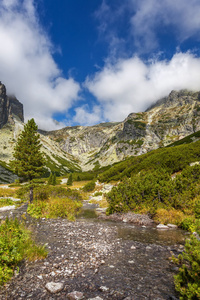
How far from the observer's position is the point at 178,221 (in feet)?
50.3

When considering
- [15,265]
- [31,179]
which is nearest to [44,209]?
[31,179]

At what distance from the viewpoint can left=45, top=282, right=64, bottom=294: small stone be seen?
5651mm

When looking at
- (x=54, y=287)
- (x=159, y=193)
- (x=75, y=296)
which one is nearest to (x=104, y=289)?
(x=75, y=296)

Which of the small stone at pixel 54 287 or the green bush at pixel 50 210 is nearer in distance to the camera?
the small stone at pixel 54 287

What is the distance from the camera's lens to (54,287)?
5770 mm

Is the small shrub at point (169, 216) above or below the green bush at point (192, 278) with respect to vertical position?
below

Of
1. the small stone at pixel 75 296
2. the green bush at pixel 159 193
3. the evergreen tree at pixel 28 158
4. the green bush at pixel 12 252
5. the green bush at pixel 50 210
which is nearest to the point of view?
the small stone at pixel 75 296

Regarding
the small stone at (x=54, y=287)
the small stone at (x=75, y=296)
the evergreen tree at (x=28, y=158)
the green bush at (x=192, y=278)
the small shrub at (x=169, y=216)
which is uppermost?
the evergreen tree at (x=28, y=158)

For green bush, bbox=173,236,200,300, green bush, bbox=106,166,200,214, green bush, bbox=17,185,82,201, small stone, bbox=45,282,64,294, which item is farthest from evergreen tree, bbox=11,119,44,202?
green bush, bbox=173,236,200,300

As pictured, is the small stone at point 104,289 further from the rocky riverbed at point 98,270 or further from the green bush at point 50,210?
the green bush at point 50,210

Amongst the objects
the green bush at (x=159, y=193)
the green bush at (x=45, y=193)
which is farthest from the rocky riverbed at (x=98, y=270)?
the green bush at (x=45, y=193)

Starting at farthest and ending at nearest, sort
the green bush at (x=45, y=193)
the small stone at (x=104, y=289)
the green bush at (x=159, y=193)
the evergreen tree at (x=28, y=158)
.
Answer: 1. the green bush at (x=45, y=193)
2. the evergreen tree at (x=28, y=158)
3. the green bush at (x=159, y=193)
4. the small stone at (x=104, y=289)

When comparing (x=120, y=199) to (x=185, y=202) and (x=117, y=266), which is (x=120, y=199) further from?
(x=117, y=266)

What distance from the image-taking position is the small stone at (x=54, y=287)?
222 inches
